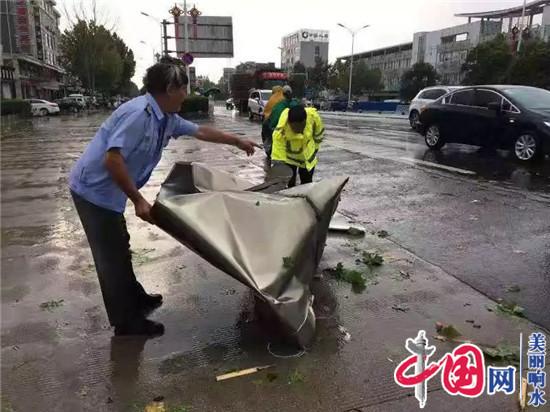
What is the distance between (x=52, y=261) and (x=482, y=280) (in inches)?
152

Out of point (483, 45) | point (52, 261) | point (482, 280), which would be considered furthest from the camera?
point (483, 45)

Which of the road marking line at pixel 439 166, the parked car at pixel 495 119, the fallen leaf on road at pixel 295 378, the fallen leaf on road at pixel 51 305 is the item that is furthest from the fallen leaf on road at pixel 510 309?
the parked car at pixel 495 119

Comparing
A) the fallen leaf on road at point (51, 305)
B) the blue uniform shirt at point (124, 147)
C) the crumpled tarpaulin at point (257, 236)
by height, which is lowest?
the fallen leaf on road at point (51, 305)

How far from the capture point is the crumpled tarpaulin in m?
2.75

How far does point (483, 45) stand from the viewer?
39.3 meters

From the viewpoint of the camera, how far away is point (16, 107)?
102 ft

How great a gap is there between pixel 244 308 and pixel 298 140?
2425 millimetres

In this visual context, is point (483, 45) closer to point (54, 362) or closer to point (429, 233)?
point (429, 233)

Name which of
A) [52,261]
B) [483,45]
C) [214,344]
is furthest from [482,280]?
[483,45]

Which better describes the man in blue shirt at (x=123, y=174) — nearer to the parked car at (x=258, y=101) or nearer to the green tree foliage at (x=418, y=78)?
the parked car at (x=258, y=101)

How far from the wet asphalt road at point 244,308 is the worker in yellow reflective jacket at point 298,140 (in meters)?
0.98

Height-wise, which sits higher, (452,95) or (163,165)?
(452,95)

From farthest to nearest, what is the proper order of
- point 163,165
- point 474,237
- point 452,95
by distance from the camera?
point 452,95
point 163,165
point 474,237

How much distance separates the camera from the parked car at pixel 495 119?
970 centimetres
